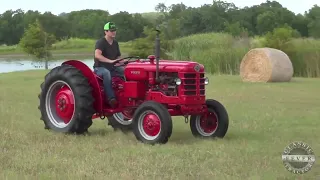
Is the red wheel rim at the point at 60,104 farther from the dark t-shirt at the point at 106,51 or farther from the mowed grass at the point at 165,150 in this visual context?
the dark t-shirt at the point at 106,51

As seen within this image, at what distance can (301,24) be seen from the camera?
133ft

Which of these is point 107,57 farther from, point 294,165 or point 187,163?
point 294,165

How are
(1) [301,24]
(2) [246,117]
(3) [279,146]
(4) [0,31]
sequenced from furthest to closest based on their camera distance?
(1) [301,24], (4) [0,31], (2) [246,117], (3) [279,146]

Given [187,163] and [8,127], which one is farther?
[8,127]

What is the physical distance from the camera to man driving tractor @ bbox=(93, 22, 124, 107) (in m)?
8.43

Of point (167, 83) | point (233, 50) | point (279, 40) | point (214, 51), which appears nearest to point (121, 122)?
point (167, 83)

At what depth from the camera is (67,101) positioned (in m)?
8.71

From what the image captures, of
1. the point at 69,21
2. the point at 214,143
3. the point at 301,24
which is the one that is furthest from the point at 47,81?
the point at 301,24

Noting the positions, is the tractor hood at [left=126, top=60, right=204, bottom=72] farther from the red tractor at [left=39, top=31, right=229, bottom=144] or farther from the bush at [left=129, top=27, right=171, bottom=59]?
the bush at [left=129, top=27, right=171, bottom=59]

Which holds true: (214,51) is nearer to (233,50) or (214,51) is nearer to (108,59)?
(233,50)

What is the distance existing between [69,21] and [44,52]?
3060 mm

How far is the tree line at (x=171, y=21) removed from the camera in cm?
2938

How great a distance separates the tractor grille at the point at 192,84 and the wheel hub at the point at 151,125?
0.52 meters

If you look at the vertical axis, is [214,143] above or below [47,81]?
below
